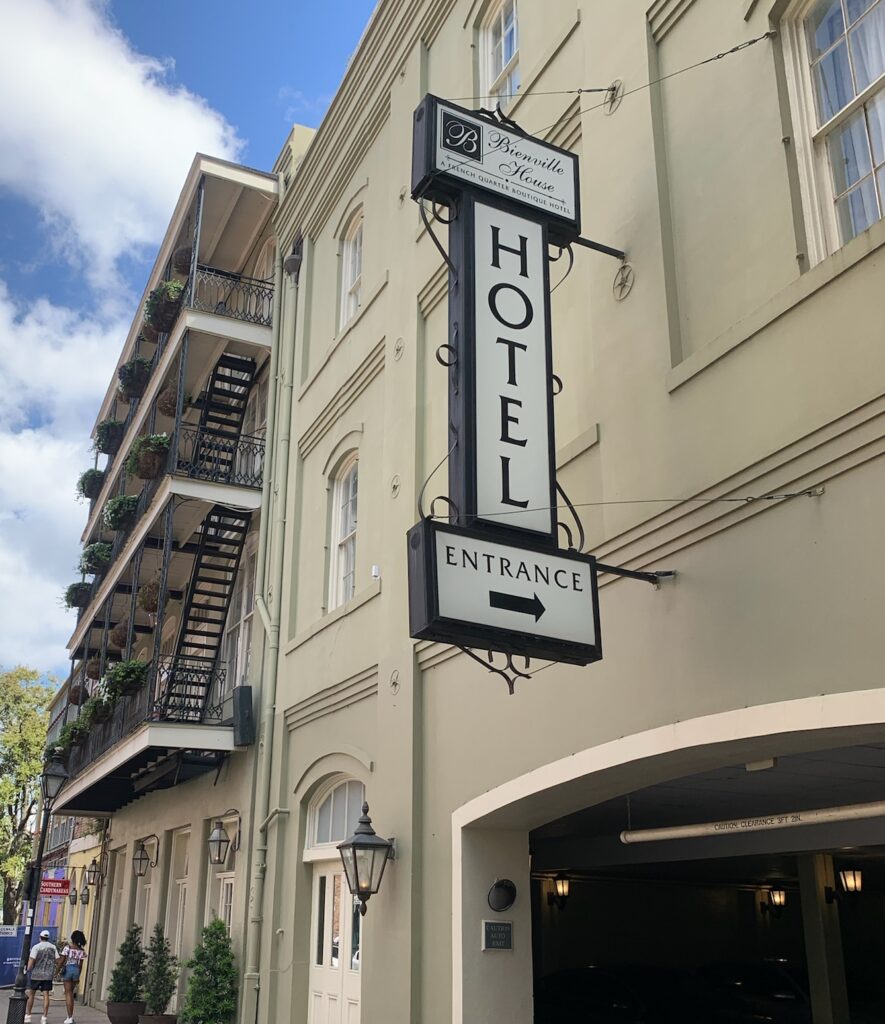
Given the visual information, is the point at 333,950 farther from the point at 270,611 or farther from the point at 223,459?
the point at 223,459

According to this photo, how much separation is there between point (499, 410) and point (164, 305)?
1415 centimetres

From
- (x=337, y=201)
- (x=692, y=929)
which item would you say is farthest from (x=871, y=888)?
(x=337, y=201)

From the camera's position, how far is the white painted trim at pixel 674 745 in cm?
537

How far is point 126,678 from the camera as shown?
16750 millimetres

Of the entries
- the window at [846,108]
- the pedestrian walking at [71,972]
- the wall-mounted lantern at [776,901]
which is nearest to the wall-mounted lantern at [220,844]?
the pedestrian walking at [71,972]

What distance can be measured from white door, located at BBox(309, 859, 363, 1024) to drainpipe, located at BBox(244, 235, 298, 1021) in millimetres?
1186

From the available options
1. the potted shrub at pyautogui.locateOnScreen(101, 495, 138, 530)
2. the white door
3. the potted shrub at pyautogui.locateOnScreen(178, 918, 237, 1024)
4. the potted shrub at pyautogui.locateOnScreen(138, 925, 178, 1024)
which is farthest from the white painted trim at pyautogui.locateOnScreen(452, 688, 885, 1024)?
the potted shrub at pyautogui.locateOnScreen(101, 495, 138, 530)

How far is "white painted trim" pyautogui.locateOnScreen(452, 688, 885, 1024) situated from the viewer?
5367 mm

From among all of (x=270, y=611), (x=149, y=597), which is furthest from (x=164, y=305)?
(x=270, y=611)

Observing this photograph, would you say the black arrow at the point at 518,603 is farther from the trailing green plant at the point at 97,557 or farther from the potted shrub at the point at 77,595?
the potted shrub at the point at 77,595

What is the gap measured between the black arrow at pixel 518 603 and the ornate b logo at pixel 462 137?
3.19 meters

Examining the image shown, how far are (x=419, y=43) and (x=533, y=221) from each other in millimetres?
6092

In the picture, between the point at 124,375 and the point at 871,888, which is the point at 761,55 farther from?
the point at 124,375

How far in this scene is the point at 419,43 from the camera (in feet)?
41.1
